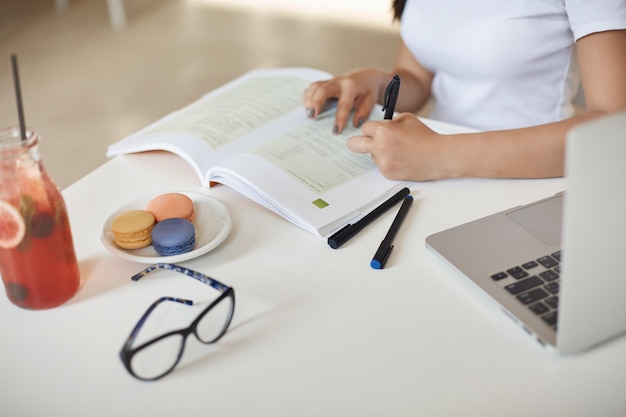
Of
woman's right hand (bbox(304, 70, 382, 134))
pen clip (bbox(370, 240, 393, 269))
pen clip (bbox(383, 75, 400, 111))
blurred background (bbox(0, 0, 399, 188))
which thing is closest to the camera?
pen clip (bbox(370, 240, 393, 269))

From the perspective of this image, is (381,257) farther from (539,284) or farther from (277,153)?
(277,153)

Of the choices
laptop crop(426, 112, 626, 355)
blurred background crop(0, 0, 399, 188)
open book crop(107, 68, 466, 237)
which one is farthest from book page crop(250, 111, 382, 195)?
blurred background crop(0, 0, 399, 188)

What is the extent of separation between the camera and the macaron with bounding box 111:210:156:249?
0.87 meters

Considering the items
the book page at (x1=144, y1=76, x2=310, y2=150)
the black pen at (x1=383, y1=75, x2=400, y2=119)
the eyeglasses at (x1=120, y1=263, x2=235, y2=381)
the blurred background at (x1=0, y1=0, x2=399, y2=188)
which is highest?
the black pen at (x1=383, y1=75, x2=400, y2=119)

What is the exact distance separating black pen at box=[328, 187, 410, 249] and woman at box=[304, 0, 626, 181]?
0.05 meters

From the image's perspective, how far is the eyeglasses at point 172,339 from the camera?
27.3 inches

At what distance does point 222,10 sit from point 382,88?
293 cm

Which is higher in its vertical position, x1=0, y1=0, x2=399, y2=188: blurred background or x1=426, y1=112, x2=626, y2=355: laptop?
x1=426, y1=112, x2=626, y2=355: laptop

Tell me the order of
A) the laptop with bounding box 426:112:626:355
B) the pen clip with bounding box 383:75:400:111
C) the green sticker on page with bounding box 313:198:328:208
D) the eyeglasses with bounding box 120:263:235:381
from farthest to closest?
the pen clip with bounding box 383:75:400:111 → the green sticker on page with bounding box 313:198:328:208 → the eyeglasses with bounding box 120:263:235:381 → the laptop with bounding box 426:112:626:355

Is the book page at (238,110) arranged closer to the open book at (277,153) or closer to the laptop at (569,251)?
the open book at (277,153)

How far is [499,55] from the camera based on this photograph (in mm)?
1211

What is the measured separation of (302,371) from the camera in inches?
27.4

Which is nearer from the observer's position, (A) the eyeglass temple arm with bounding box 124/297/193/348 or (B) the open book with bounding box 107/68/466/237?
(A) the eyeglass temple arm with bounding box 124/297/193/348

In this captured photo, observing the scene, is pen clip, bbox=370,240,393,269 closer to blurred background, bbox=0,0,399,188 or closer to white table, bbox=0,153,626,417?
white table, bbox=0,153,626,417
